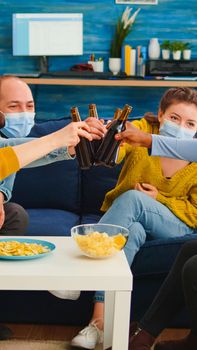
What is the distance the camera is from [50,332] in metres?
2.41

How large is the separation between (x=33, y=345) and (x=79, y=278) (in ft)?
2.32

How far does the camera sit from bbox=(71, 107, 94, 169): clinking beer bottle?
2.11 metres

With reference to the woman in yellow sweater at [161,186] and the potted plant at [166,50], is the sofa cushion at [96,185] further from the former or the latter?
the potted plant at [166,50]

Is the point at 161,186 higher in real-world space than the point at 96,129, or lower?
lower

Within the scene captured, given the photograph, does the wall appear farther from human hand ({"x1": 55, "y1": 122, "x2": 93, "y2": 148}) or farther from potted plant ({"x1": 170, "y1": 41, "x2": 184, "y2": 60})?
human hand ({"x1": 55, "y1": 122, "x2": 93, "y2": 148})

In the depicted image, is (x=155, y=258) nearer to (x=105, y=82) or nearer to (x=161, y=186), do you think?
(x=161, y=186)

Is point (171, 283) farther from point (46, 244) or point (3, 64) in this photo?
point (3, 64)

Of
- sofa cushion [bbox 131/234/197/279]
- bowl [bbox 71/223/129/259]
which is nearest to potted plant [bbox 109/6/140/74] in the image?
sofa cushion [bbox 131/234/197/279]

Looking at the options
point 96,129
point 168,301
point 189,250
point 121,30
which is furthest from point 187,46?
point 168,301

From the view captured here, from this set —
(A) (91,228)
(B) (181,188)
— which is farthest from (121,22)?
(A) (91,228)

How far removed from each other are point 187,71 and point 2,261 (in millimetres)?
3283

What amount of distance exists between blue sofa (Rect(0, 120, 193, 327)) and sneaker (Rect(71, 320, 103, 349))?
0.21 metres

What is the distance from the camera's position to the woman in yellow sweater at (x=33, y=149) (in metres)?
1.84

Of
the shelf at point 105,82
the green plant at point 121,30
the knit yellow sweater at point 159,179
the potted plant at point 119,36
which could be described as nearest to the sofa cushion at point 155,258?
the knit yellow sweater at point 159,179
